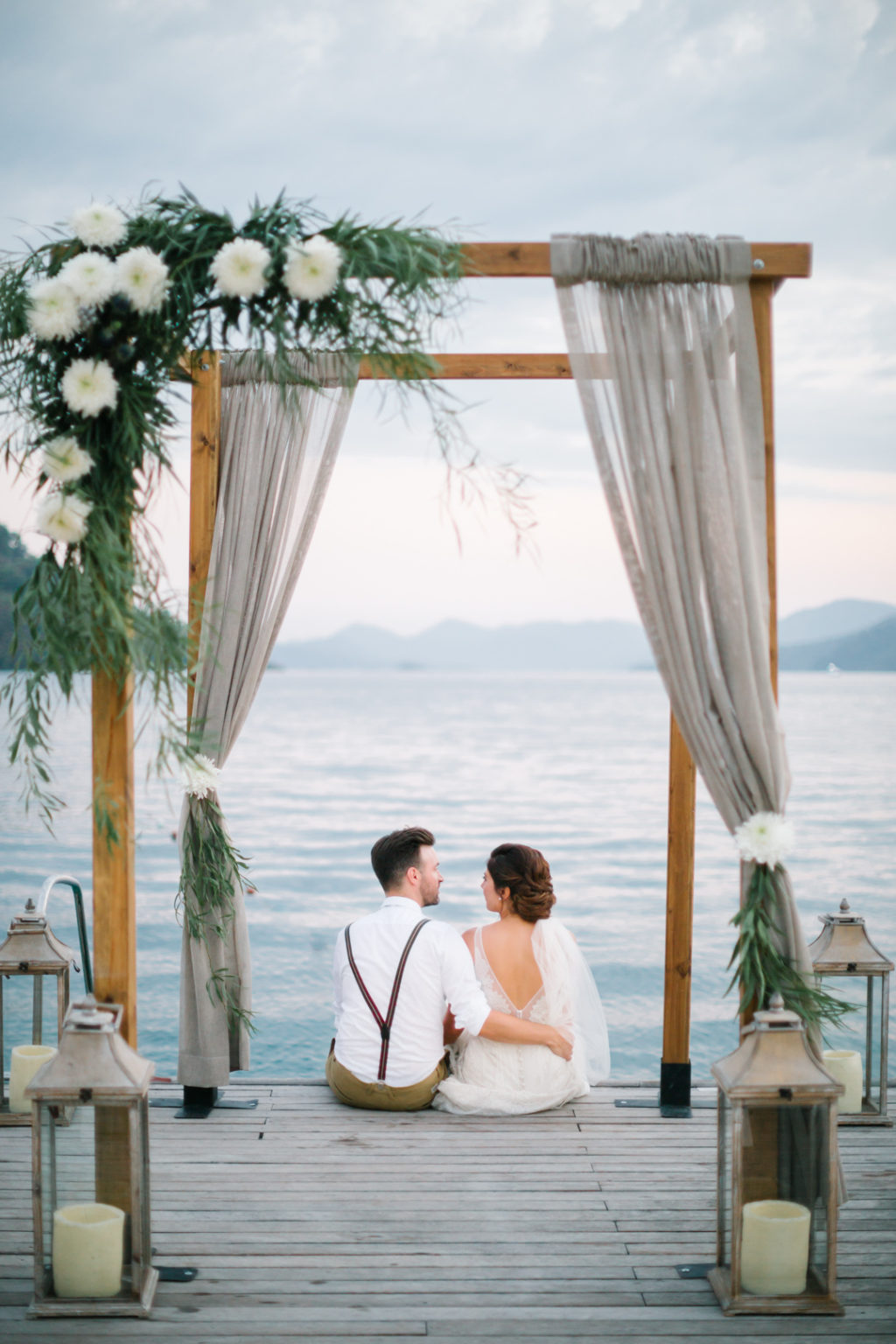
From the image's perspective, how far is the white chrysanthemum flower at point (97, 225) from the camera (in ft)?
7.95

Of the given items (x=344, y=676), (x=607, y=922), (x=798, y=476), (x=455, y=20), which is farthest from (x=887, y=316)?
(x=344, y=676)

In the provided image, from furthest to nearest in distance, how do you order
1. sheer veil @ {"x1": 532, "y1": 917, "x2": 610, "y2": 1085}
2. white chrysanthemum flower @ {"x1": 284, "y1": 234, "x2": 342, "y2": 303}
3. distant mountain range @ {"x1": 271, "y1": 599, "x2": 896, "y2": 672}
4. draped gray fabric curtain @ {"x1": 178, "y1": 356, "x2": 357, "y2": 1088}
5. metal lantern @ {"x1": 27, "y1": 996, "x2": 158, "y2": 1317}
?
distant mountain range @ {"x1": 271, "y1": 599, "x2": 896, "y2": 672}, sheer veil @ {"x1": 532, "y1": 917, "x2": 610, "y2": 1085}, draped gray fabric curtain @ {"x1": 178, "y1": 356, "x2": 357, "y2": 1088}, white chrysanthemum flower @ {"x1": 284, "y1": 234, "x2": 342, "y2": 303}, metal lantern @ {"x1": 27, "y1": 996, "x2": 158, "y2": 1317}

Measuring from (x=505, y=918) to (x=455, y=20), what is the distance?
42.3 feet

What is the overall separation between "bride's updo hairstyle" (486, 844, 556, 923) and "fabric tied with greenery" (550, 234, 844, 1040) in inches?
45.5

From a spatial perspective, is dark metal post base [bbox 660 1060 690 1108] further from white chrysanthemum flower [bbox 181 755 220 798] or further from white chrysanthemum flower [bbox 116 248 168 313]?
white chrysanthemum flower [bbox 116 248 168 313]

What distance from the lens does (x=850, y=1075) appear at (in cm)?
348

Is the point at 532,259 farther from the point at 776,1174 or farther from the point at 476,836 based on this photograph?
the point at 476,836

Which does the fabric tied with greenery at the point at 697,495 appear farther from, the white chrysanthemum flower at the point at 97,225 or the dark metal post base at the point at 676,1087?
the dark metal post base at the point at 676,1087

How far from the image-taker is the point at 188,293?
2469mm

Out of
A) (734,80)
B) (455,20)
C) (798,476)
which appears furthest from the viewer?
(798,476)

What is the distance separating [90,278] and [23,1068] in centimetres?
244

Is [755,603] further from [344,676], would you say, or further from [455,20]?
[344,676]

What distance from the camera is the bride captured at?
3574 mm

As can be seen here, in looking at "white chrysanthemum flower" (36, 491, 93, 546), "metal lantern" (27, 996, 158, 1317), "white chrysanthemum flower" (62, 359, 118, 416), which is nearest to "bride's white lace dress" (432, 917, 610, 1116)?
"metal lantern" (27, 996, 158, 1317)
